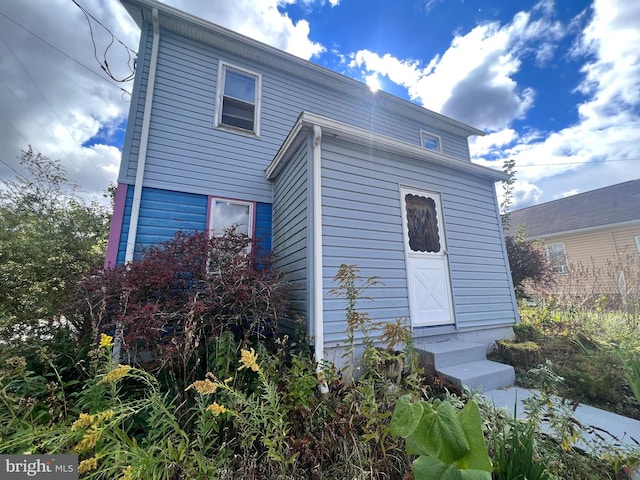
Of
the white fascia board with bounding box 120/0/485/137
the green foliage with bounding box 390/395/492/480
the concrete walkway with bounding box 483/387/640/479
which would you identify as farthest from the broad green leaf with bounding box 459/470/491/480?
the white fascia board with bounding box 120/0/485/137

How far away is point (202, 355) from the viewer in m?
3.01

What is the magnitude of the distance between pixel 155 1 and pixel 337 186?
4.79 meters

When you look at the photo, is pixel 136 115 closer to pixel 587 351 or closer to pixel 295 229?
pixel 295 229

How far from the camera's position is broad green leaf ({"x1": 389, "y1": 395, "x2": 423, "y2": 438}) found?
40.8 inches

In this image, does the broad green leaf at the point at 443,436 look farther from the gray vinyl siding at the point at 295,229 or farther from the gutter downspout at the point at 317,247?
the gray vinyl siding at the point at 295,229

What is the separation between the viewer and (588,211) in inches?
510

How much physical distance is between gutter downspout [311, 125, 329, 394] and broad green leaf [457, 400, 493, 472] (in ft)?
6.47

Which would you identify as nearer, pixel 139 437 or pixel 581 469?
pixel 581 469

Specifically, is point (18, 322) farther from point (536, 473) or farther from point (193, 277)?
point (536, 473)

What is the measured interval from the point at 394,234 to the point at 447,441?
10.2 feet

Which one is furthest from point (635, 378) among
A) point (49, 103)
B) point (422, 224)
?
point (49, 103)

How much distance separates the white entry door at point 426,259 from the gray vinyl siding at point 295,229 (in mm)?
1642

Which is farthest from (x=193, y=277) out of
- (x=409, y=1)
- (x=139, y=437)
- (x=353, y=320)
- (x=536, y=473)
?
(x=409, y=1)

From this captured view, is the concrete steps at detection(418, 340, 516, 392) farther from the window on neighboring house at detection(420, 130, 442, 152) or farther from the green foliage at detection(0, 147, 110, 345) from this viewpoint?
the window on neighboring house at detection(420, 130, 442, 152)
